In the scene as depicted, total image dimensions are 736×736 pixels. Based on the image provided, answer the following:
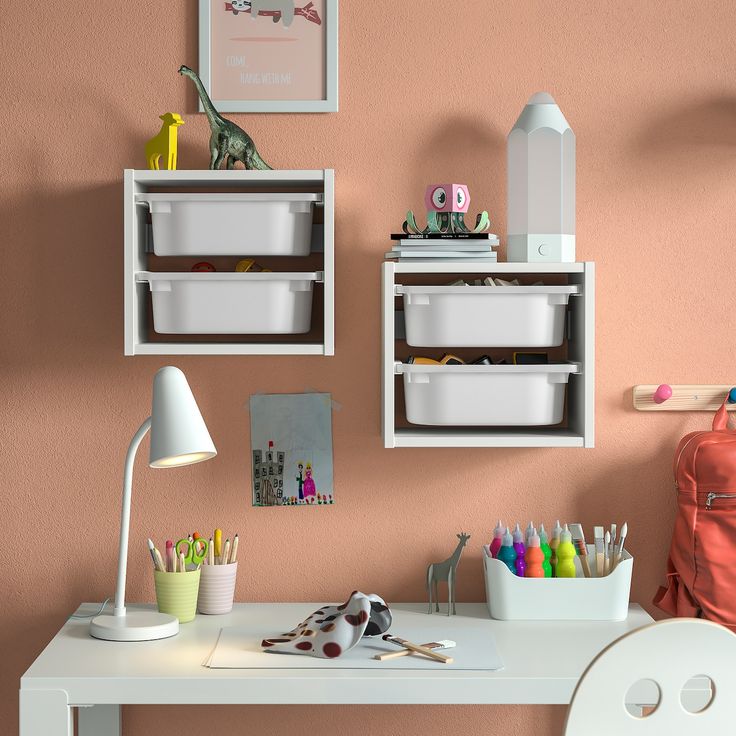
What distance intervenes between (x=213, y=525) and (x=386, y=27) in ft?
3.74

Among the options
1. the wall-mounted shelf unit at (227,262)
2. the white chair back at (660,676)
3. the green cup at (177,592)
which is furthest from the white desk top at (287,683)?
the wall-mounted shelf unit at (227,262)

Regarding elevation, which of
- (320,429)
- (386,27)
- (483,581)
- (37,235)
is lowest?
(483,581)

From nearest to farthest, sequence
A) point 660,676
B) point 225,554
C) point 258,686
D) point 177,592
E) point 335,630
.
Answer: point 660,676 < point 258,686 < point 335,630 < point 177,592 < point 225,554

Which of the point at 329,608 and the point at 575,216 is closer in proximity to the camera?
the point at 329,608

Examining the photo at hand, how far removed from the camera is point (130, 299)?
1871 millimetres

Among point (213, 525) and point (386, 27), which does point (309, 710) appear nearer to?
point (213, 525)

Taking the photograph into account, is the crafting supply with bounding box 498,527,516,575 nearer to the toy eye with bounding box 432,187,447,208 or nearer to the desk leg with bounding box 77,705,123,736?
the toy eye with bounding box 432,187,447,208

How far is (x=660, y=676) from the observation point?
48.9 inches

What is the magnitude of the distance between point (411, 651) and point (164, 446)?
565 millimetres

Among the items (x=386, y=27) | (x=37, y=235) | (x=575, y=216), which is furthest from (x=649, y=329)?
(x=37, y=235)

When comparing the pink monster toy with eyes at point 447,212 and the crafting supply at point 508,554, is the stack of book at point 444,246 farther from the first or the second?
the crafting supply at point 508,554

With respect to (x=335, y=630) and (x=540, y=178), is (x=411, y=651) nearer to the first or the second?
(x=335, y=630)

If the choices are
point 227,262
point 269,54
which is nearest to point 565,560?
point 227,262

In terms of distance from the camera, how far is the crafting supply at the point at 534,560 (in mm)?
1898
